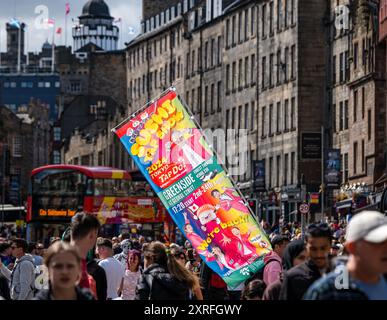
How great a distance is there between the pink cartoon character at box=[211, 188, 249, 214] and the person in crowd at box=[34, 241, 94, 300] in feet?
30.5

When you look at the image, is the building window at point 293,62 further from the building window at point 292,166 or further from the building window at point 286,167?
the building window at point 286,167

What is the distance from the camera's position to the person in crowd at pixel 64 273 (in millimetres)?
9711

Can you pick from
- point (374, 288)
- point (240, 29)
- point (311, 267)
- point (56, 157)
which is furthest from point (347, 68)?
point (56, 157)

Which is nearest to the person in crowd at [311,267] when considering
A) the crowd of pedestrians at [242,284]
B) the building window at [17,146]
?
the crowd of pedestrians at [242,284]

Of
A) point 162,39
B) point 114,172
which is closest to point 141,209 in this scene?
point 114,172

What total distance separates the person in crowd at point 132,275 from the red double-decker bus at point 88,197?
35.8m

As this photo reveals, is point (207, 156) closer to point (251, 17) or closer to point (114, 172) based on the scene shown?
point (114, 172)

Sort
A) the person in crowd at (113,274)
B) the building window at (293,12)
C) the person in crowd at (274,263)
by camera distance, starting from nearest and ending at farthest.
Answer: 1. the person in crowd at (274,263)
2. the person in crowd at (113,274)
3. the building window at (293,12)

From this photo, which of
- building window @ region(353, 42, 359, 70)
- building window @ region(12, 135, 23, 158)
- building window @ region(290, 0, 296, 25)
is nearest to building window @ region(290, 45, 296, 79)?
building window @ region(290, 0, 296, 25)

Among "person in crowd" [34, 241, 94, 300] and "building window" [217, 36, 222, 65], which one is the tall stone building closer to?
"building window" [217, 36, 222, 65]

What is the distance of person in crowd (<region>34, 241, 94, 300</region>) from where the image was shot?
9711 mm

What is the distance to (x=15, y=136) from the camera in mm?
184000

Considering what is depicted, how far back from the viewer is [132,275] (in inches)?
773

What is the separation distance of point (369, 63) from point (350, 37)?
28.7ft
